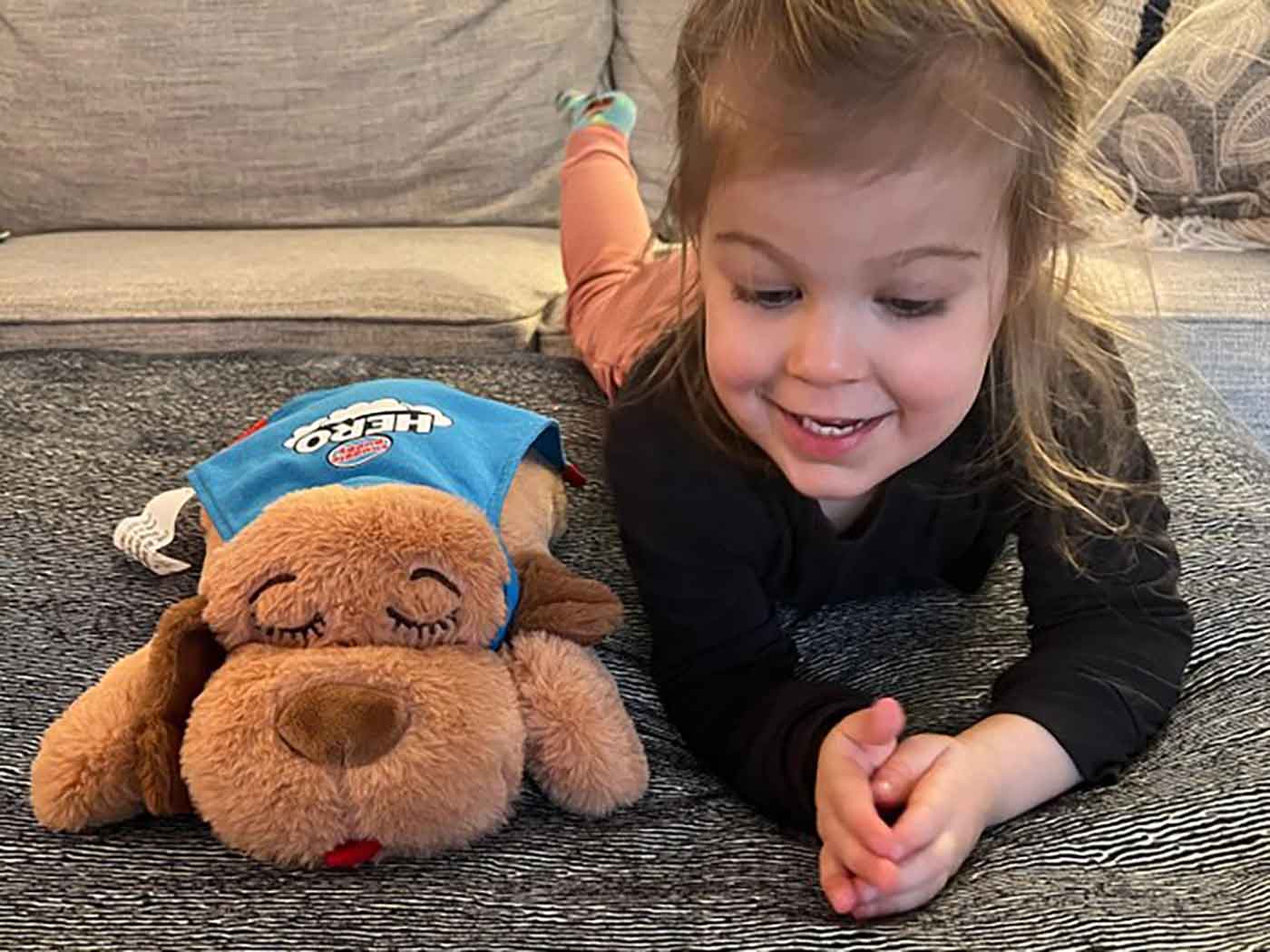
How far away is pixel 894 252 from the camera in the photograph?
2.23ft

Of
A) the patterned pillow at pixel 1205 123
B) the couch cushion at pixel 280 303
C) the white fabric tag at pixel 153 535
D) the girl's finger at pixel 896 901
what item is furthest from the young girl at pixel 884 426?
the patterned pillow at pixel 1205 123

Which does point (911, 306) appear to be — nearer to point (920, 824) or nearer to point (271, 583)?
point (920, 824)

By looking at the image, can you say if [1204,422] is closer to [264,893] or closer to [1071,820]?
[1071,820]

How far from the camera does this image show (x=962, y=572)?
39.4 inches

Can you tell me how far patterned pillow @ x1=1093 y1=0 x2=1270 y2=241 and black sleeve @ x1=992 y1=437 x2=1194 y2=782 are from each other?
2.88 ft

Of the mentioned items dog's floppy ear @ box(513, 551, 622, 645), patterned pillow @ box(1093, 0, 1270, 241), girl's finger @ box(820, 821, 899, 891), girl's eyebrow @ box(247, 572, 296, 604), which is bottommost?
girl's finger @ box(820, 821, 899, 891)

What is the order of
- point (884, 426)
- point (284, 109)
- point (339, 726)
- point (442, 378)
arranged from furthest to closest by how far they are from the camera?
point (284, 109), point (442, 378), point (884, 426), point (339, 726)

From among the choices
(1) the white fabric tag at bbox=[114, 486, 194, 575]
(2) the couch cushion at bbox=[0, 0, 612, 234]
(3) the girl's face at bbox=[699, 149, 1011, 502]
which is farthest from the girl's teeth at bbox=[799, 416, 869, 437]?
(2) the couch cushion at bbox=[0, 0, 612, 234]

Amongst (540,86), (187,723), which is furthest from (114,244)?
(187,723)

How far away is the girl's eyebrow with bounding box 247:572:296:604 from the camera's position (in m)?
0.71

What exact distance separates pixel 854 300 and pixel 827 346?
0.03 meters

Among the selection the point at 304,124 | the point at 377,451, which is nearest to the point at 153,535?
the point at 377,451

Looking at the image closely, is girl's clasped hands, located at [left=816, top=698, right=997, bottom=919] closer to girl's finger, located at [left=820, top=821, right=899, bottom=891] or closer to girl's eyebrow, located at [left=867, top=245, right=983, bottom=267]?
girl's finger, located at [left=820, top=821, right=899, bottom=891]

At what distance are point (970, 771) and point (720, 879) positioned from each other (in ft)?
0.49
